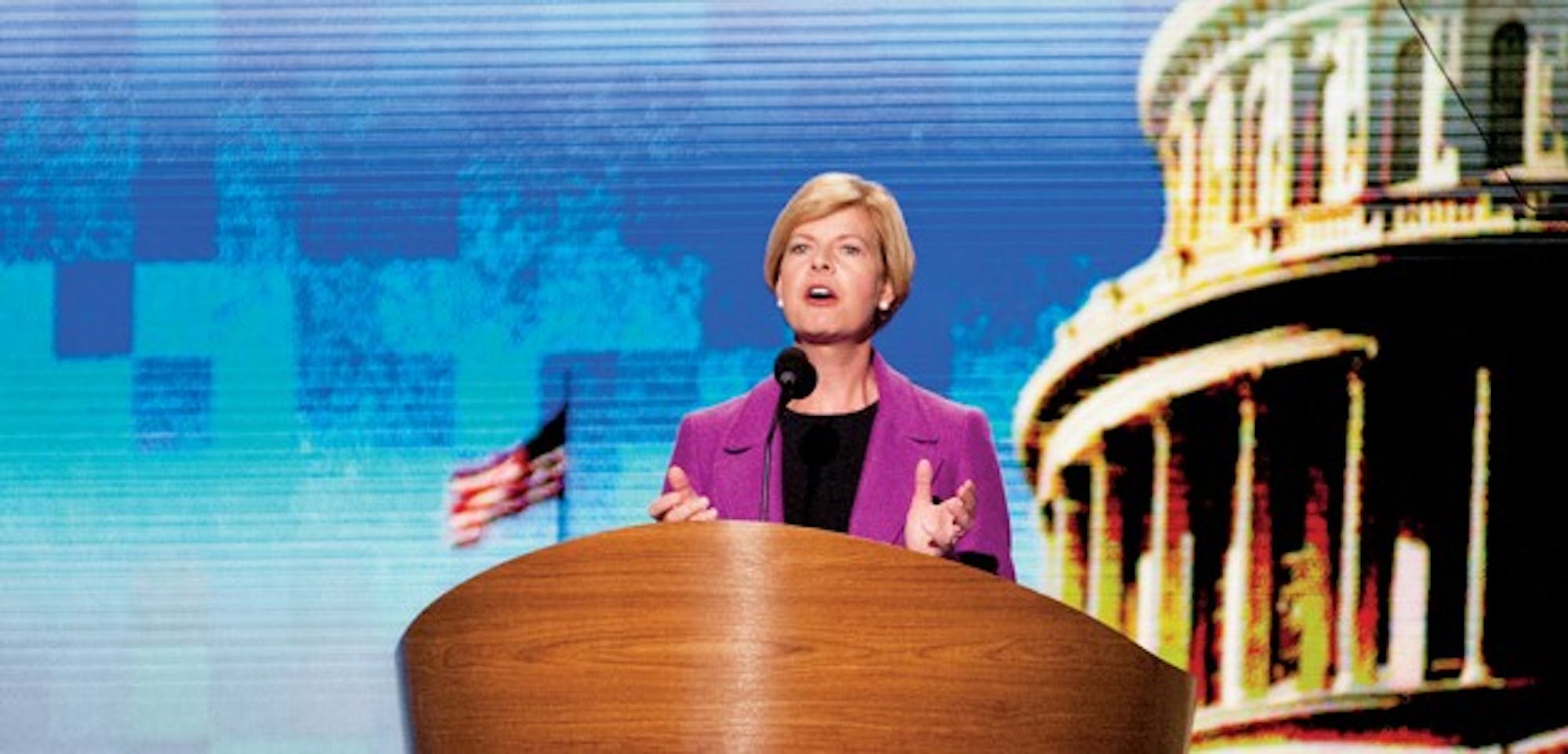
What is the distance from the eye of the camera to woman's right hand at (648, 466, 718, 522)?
2180 millimetres

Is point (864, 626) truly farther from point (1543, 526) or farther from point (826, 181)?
point (1543, 526)

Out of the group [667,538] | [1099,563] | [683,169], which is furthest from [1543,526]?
[667,538]

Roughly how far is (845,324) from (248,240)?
1658mm

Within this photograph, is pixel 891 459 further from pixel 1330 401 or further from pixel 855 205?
pixel 1330 401

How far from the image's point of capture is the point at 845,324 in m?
2.80

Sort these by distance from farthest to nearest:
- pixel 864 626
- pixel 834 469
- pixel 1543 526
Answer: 1. pixel 1543 526
2. pixel 834 469
3. pixel 864 626

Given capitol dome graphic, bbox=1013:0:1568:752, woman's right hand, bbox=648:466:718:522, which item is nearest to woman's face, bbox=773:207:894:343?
woman's right hand, bbox=648:466:718:522

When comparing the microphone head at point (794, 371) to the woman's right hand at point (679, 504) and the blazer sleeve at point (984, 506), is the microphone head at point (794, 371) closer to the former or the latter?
the woman's right hand at point (679, 504)

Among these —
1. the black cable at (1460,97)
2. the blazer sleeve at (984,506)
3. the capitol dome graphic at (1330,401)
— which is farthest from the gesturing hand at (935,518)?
the black cable at (1460,97)

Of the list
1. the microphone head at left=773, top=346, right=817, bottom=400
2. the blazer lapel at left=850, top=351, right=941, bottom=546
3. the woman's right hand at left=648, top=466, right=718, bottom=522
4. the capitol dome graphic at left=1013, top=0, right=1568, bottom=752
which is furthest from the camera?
the capitol dome graphic at left=1013, top=0, right=1568, bottom=752

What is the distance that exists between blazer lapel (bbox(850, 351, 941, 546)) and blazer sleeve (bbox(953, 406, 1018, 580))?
0.05m

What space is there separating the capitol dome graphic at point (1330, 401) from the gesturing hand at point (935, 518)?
5.42 ft

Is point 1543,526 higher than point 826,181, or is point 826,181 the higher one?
point 826,181

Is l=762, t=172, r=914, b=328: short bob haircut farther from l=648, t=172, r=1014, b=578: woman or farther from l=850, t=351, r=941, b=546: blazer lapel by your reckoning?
l=850, t=351, r=941, b=546: blazer lapel
